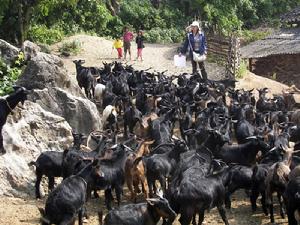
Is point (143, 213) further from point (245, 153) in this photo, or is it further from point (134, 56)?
point (134, 56)

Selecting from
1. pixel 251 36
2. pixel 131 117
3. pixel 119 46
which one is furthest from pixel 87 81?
pixel 251 36

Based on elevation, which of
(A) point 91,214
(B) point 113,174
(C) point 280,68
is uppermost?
(C) point 280,68

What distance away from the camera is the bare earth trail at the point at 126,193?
31.7 feet

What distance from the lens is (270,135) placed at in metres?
12.2

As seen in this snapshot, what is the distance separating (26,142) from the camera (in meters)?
11.6

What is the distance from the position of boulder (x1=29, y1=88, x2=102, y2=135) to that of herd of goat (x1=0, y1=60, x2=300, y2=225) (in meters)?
0.72

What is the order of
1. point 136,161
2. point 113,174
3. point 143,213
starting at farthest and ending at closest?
point 113,174 < point 136,161 < point 143,213

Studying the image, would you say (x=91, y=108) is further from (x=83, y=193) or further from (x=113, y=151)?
(x=83, y=193)

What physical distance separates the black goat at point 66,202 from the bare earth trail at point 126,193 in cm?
114

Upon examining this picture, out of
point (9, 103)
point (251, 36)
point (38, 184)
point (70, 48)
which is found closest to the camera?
point (38, 184)

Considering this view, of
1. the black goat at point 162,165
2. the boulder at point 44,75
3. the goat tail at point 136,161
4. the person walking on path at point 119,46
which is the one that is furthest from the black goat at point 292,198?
the person walking on path at point 119,46

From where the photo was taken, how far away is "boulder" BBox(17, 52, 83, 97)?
47.8 ft

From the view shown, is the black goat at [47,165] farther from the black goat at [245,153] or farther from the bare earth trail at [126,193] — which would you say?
the black goat at [245,153]

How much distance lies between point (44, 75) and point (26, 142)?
3474 mm
